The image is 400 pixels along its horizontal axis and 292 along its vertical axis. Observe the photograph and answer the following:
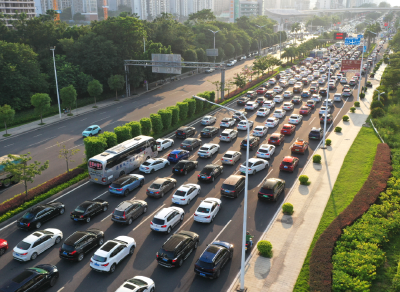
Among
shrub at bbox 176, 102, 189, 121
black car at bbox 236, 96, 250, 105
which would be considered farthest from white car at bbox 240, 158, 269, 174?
black car at bbox 236, 96, 250, 105

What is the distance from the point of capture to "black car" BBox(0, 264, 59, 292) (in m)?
20.4

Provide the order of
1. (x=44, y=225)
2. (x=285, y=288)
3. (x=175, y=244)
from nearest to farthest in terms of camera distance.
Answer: (x=285, y=288) < (x=175, y=244) < (x=44, y=225)

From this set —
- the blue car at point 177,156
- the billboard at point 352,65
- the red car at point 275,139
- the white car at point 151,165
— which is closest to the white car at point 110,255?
the white car at point 151,165

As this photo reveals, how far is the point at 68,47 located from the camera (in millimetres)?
76812

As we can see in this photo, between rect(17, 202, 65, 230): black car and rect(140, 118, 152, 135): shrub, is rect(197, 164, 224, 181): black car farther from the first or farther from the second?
rect(140, 118, 152, 135): shrub

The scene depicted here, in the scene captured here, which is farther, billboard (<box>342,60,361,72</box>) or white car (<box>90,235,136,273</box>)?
billboard (<box>342,60,361,72</box>)

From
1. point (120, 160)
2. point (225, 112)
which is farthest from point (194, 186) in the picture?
point (225, 112)

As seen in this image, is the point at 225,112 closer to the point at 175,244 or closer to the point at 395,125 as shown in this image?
the point at 395,125

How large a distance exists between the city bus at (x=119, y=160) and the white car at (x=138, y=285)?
662 inches

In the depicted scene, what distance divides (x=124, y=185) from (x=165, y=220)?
8.37 metres

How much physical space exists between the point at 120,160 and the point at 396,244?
26.1 meters

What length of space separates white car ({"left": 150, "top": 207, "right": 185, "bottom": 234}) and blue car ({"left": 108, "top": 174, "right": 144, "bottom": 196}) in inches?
279

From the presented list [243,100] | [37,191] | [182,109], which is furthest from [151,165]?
[243,100]

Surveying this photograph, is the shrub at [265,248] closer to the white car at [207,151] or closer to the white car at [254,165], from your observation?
the white car at [254,165]
